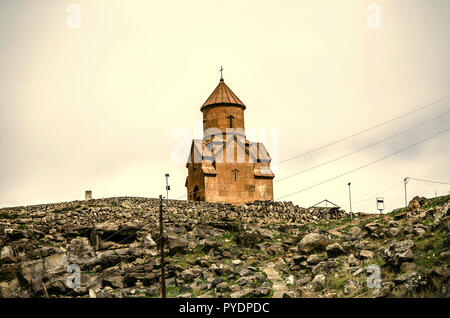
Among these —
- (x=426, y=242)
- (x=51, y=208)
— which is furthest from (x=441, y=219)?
(x=51, y=208)

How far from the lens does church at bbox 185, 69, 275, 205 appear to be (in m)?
34.8

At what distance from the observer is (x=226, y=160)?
116 ft

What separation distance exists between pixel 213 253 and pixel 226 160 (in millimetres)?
11608

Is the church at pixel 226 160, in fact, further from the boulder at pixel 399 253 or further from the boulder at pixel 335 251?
the boulder at pixel 399 253

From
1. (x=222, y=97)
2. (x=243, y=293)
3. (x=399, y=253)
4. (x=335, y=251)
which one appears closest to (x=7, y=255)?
(x=243, y=293)

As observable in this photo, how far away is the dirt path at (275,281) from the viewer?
19.7 meters

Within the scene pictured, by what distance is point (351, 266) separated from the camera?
68.7 ft

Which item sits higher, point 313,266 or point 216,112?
point 216,112

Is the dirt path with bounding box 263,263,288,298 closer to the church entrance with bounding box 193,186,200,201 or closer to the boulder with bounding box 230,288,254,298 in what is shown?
the boulder with bounding box 230,288,254,298

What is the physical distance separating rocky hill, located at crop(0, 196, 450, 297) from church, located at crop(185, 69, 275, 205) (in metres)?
4.54

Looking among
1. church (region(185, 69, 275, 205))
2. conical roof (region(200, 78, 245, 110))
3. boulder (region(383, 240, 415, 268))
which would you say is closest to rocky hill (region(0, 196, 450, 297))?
boulder (region(383, 240, 415, 268))

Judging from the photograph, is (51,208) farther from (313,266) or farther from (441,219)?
(441,219)

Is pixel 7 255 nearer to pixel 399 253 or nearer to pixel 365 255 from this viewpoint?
pixel 365 255
